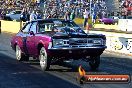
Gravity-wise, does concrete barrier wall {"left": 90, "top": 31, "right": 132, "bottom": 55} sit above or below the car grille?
below

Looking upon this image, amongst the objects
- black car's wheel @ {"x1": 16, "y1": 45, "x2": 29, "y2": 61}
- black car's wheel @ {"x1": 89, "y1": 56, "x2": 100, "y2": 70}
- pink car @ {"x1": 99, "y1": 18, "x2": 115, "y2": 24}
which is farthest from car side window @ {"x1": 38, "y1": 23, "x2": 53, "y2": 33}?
pink car @ {"x1": 99, "y1": 18, "x2": 115, "y2": 24}

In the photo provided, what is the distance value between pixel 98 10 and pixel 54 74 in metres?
43.1

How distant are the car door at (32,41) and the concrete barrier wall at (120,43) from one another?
6.58m

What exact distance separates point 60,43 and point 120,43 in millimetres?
8189

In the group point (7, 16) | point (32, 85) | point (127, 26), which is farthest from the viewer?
point (7, 16)

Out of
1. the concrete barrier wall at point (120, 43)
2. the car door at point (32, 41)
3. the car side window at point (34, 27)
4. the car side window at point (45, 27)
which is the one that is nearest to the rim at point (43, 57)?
the car door at point (32, 41)

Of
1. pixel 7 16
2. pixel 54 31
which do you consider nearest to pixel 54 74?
pixel 54 31

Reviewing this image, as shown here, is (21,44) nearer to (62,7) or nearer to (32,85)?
(32,85)

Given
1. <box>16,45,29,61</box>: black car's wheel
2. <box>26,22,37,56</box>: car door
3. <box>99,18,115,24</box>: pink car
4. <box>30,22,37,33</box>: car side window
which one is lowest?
<box>99,18,115,24</box>: pink car

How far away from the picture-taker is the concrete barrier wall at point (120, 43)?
18.3 m

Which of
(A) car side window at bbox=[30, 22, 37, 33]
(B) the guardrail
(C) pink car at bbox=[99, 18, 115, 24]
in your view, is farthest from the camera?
(C) pink car at bbox=[99, 18, 115, 24]

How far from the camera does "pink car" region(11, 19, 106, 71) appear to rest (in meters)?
11.3

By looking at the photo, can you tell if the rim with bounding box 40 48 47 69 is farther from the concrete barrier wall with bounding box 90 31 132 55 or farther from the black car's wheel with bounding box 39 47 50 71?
the concrete barrier wall with bounding box 90 31 132 55

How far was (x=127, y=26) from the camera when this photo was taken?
3328 cm
